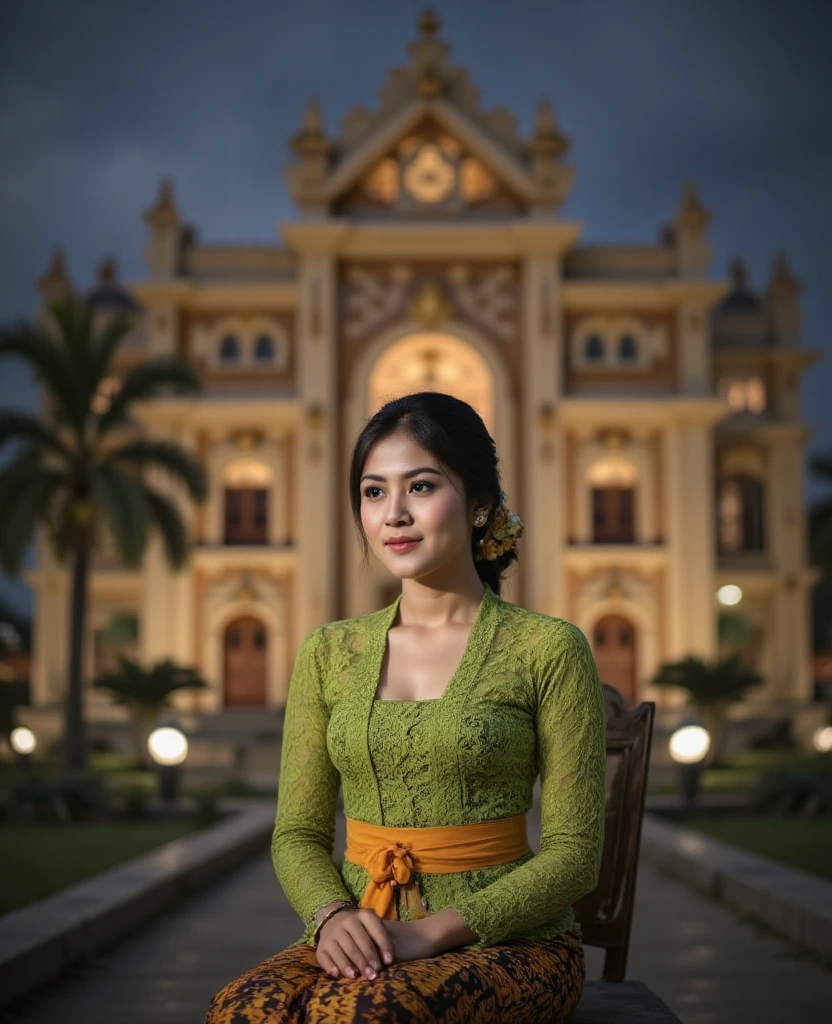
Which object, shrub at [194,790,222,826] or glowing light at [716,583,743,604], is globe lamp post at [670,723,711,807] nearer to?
shrub at [194,790,222,826]

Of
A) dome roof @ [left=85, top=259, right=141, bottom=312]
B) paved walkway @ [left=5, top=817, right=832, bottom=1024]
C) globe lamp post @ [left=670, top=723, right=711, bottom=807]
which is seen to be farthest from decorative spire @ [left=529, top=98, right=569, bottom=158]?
paved walkway @ [left=5, top=817, right=832, bottom=1024]

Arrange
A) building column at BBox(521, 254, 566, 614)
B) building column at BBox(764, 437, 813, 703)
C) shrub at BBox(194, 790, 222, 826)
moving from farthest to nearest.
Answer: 1. building column at BBox(764, 437, 813, 703)
2. building column at BBox(521, 254, 566, 614)
3. shrub at BBox(194, 790, 222, 826)

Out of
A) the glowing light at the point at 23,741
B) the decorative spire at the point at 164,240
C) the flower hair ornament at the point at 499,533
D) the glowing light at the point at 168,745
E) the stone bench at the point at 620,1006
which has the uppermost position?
the decorative spire at the point at 164,240

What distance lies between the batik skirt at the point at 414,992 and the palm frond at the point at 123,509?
15.0m

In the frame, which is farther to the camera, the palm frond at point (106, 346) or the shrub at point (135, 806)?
the palm frond at point (106, 346)

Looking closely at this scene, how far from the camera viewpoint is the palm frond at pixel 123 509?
17375 mm

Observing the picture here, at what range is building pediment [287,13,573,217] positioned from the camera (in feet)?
89.1

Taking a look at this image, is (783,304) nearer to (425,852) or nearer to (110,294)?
(110,294)

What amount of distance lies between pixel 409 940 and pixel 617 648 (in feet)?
81.3

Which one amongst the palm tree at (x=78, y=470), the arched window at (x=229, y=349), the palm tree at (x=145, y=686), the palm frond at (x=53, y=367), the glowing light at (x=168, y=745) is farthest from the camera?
the arched window at (x=229, y=349)

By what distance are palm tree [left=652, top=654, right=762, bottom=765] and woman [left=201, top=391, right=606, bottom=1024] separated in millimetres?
19352

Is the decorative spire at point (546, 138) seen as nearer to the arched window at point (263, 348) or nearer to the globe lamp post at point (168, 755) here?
the arched window at point (263, 348)

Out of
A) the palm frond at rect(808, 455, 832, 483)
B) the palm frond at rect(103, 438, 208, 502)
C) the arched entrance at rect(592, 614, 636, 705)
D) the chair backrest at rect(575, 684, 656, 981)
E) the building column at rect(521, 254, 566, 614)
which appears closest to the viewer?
the chair backrest at rect(575, 684, 656, 981)

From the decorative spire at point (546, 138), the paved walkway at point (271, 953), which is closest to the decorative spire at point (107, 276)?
the decorative spire at point (546, 138)
